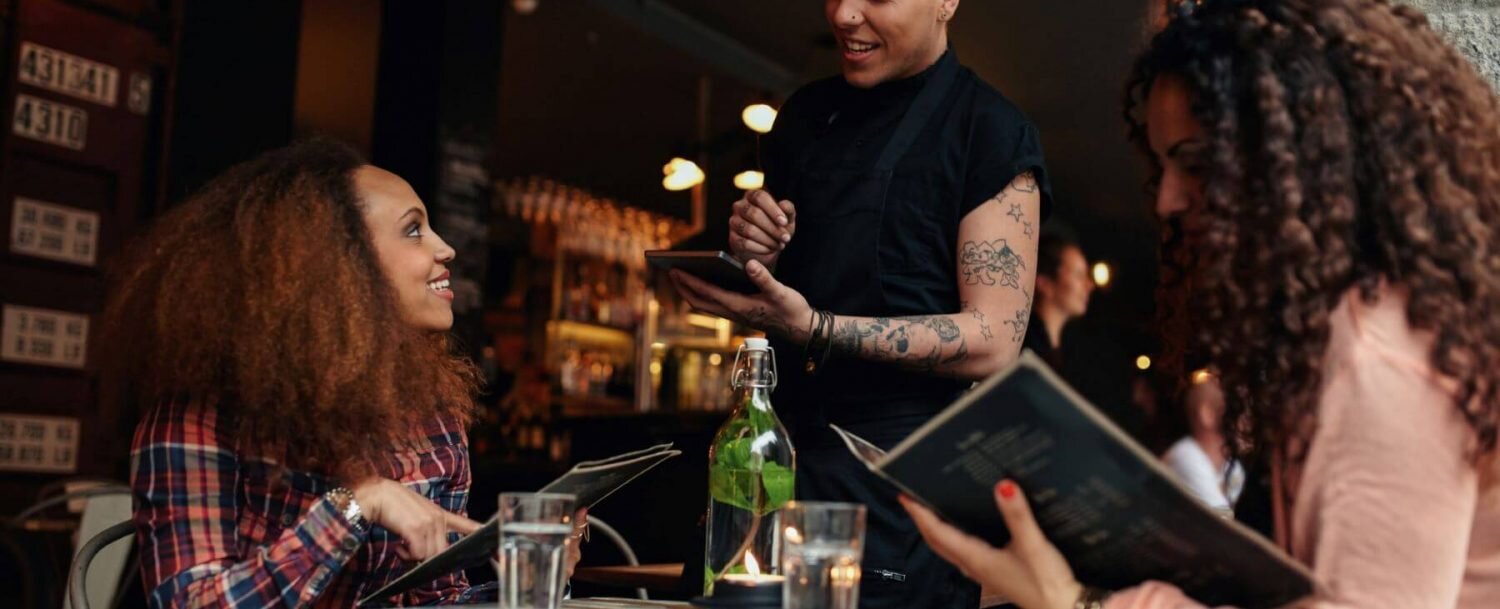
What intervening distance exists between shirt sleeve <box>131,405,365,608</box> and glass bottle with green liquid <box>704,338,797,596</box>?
0.47 m

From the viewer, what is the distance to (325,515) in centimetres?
170

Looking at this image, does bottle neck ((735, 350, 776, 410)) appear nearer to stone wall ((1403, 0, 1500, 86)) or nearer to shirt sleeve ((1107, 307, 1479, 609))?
shirt sleeve ((1107, 307, 1479, 609))

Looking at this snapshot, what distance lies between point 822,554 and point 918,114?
1229 mm

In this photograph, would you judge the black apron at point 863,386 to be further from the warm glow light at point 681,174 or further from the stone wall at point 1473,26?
the warm glow light at point 681,174

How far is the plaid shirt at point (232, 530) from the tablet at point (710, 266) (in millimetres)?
494

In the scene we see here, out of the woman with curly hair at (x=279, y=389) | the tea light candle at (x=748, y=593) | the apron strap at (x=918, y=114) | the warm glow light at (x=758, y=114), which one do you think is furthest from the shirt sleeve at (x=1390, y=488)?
the warm glow light at (x=758, y=114)

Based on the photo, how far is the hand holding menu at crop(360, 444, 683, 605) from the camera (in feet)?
4.87

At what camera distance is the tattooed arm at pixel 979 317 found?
6.94 feet

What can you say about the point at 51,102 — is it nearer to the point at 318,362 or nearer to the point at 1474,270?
the point at 318,362

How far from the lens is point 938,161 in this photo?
2.27 m

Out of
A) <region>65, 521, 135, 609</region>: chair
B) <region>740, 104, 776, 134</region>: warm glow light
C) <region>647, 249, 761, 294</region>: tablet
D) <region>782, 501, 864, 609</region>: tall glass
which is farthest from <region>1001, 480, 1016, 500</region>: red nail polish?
<region>740, 104, 776, 134</region>: warm glow light

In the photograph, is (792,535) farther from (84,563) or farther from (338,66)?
(338,66)

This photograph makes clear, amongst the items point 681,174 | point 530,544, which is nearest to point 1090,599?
point 530,544

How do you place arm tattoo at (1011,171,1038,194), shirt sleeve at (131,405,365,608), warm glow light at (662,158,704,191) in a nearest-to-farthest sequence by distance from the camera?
shirt sleeve at (131,405,365,608) < arm tattoo at (1011,171,1038,194) < warm glow light at (662,158,704,191)
